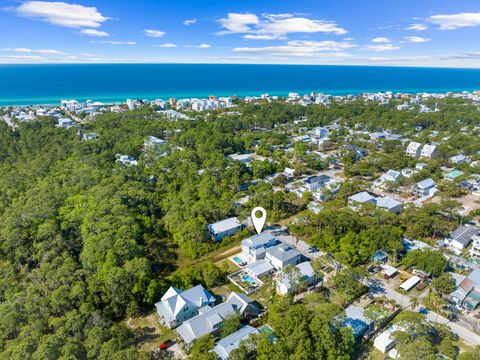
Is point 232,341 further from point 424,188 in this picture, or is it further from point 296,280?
point 424,188

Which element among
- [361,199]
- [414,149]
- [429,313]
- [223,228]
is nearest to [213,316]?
[223,228]

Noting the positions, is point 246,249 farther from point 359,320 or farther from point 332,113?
point 332,113

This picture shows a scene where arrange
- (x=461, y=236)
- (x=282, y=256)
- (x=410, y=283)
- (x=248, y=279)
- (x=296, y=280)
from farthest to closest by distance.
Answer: (x=461, y=236), (x=282, y=256), (x=248, y=279), (x=410, y=283), (x=296, y=280)

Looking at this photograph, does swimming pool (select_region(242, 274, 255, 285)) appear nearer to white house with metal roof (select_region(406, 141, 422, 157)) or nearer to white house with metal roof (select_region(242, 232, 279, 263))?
white house with metal roof (select_region(242, 232, 279, 263))

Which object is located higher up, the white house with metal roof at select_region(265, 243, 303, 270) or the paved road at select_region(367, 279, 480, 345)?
the white house with metal roof at select_region(265, 243, 303, 270)

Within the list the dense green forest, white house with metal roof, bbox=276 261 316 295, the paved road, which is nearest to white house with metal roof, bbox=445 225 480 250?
the dense green forest
